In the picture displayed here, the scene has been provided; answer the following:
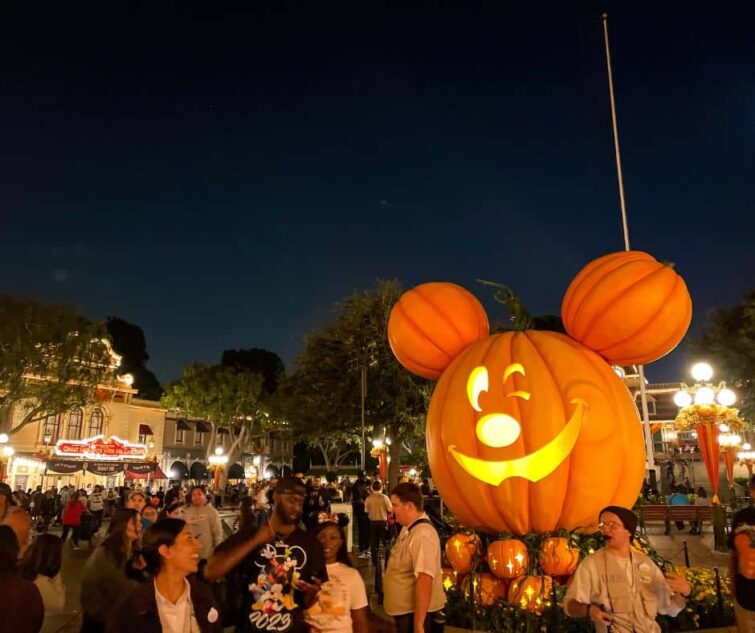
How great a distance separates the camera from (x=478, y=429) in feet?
20.3

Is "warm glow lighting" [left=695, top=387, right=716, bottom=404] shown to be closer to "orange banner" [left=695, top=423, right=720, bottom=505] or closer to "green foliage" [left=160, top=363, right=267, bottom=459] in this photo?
"orange banner" [left=695, top=423, right=720, bottom=505]

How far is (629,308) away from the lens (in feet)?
20.4

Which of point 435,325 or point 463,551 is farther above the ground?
point 435,325

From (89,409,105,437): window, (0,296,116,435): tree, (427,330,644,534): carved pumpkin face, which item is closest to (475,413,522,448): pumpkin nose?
(427,330,644,534): carved pumpkin face

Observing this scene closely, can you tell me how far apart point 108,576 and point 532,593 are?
3.96 meters

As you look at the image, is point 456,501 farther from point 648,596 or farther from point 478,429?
point 648,596

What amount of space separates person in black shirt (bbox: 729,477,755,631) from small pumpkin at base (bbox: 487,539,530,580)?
2.06m

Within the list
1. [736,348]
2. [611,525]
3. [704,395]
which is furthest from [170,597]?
[736,348]

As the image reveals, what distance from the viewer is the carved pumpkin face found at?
602 cm

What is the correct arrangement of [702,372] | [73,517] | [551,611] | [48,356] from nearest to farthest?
[551,611] < [702,372] < [73,517] < [48,356]

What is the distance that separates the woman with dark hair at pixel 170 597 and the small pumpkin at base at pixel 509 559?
3766mm

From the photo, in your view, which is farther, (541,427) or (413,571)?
(541,427)

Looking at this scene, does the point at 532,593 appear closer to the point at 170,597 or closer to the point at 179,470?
the point at 170,597

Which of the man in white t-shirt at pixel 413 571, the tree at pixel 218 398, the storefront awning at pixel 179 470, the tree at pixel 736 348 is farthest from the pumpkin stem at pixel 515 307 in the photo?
the storefront awning at pixel 179 470
